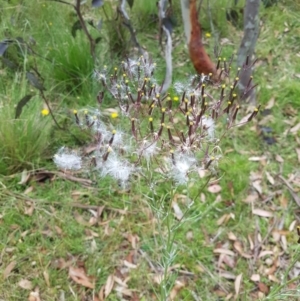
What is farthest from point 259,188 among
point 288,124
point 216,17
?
point 216,17

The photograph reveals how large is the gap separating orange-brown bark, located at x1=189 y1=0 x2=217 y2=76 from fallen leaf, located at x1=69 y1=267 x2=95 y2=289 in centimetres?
175

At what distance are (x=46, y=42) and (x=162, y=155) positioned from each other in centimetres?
236

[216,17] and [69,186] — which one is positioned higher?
[216,17]

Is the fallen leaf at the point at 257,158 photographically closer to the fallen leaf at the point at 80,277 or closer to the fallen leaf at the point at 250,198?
the fallen leaf at the point at 250,198

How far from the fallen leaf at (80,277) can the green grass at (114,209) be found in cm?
3

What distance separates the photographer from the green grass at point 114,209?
2549mm

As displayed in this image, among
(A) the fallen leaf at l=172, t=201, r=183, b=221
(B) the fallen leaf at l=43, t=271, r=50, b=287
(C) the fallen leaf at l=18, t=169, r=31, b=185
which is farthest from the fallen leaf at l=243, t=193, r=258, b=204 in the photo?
(C) the fallen leaf at l=18, t=169, r=31, b=185

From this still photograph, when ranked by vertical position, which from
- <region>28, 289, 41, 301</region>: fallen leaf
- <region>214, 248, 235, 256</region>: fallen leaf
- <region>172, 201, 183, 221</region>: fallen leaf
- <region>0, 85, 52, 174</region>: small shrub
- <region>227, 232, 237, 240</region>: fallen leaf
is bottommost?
<region>214, 248, 235, 256</region>: fallen leaf

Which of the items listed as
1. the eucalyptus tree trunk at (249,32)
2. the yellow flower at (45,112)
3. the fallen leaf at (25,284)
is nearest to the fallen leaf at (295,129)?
the eucalyptus tree trunk at (249,32)

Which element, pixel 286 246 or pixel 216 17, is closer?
pixel 286 246

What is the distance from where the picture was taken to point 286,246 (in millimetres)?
2707

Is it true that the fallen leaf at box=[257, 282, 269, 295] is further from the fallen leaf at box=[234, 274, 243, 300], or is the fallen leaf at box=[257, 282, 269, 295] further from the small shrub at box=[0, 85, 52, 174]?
the small shrub at box=[0, 85, 52, 174]

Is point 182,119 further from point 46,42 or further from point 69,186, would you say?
point 46,42

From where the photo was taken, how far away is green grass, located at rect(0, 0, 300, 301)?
2.55 meters
